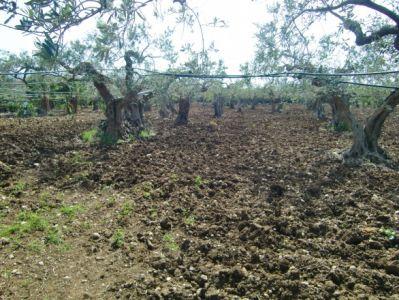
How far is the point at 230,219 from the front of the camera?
4.65 metres

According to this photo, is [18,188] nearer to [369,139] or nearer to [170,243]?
[170,243]

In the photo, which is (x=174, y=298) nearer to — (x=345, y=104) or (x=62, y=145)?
(x=345, y=104)

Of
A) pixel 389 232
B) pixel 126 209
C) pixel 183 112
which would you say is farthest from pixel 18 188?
pixel 183 112

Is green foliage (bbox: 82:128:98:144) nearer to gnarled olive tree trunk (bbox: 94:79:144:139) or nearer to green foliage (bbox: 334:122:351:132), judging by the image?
gnarled olive tree trunk (bbox: 94:79:144:139)

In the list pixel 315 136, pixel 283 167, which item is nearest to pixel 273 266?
pixel 283 167

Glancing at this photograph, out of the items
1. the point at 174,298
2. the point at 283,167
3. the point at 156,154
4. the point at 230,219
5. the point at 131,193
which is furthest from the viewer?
the point at 156,154

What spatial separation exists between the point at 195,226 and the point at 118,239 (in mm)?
964

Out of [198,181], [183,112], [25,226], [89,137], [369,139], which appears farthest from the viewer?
[183,112]

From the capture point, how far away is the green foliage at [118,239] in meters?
4.10

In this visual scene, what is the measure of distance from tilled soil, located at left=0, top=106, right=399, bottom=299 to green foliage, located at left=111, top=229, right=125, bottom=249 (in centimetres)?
2

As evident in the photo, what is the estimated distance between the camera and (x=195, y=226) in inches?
178

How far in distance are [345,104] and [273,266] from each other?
543 cm

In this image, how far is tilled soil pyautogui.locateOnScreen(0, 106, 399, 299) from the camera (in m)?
3.25

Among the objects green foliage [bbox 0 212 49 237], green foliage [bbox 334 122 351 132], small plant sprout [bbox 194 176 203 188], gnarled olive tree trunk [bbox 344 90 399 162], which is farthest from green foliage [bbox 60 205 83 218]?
green foliage [bbox 334 122 351 132]
